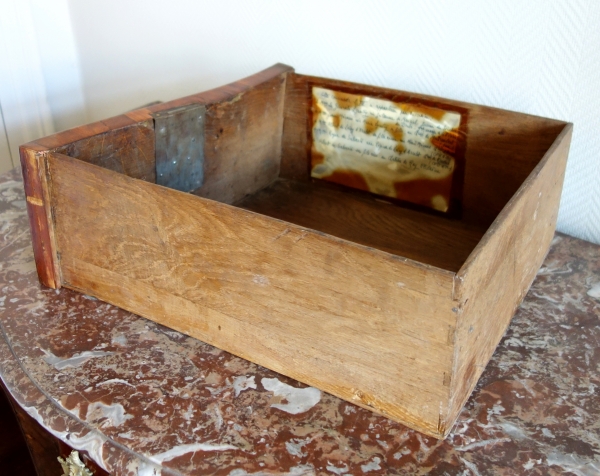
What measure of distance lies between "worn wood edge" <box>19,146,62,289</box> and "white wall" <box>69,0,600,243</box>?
62 centimetres

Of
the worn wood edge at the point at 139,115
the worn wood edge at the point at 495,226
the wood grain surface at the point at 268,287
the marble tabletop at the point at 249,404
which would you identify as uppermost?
the worn wood edge at the point at 139,115

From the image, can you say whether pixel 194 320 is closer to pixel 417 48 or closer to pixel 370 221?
pixel 370 221

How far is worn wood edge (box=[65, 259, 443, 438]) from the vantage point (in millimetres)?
721

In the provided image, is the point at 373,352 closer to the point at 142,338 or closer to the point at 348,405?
the point at 348,405

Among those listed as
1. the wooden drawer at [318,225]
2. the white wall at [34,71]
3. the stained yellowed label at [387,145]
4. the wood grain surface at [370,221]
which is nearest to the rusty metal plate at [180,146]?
the wooden drawer at [318,225]

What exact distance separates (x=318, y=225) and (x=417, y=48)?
14.3 inches

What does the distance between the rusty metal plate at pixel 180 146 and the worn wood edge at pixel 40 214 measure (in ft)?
0.69

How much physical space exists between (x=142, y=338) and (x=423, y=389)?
37 cm

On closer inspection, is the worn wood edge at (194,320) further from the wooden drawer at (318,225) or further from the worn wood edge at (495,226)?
the worn wood edge at (495,226)

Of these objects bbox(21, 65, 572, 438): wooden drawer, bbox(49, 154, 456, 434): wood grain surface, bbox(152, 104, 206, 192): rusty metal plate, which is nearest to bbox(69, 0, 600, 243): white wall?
bbox(21, 65, 572, 438): wooden drawer

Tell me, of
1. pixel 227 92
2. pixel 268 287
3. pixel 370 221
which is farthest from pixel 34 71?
pixel 268 287

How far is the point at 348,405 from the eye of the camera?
74 cm

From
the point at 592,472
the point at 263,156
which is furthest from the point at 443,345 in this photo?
the point at 263,156

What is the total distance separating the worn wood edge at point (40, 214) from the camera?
849mm
